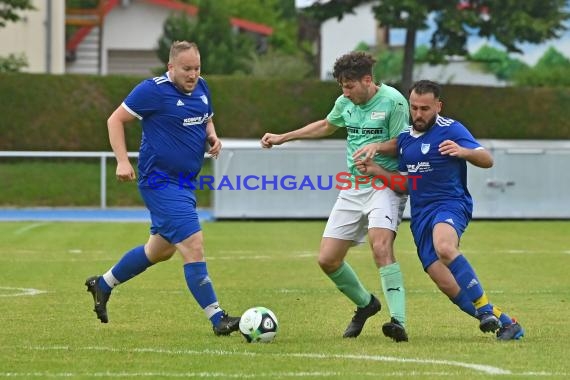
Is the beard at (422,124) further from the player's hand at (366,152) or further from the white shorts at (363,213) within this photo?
the white shorts at (363,213)

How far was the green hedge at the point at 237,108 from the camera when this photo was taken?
31.6m

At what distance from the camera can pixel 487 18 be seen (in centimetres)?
3225

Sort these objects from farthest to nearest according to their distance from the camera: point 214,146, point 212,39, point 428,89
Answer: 1. point 212,39
2. point 214,146
3. point 428,89

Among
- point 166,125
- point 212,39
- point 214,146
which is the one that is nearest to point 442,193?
point 214,146

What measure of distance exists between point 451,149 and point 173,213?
1.98 m

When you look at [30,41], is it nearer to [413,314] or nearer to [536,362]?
[413,314]

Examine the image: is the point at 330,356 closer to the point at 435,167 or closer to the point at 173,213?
the point at 435,167

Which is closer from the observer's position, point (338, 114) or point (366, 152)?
point (366, 152)

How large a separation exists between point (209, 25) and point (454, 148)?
3532 cm

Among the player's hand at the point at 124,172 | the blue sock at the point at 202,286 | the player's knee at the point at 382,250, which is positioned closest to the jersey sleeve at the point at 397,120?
the player's knee at the point at 382,250

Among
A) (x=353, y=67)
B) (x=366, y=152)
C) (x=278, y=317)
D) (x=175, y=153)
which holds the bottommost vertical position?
(x=278, y=317)

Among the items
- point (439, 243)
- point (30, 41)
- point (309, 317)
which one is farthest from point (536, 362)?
point (30, 41)

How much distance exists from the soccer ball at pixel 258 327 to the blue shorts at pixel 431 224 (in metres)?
1.15

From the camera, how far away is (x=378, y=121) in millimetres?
8789
